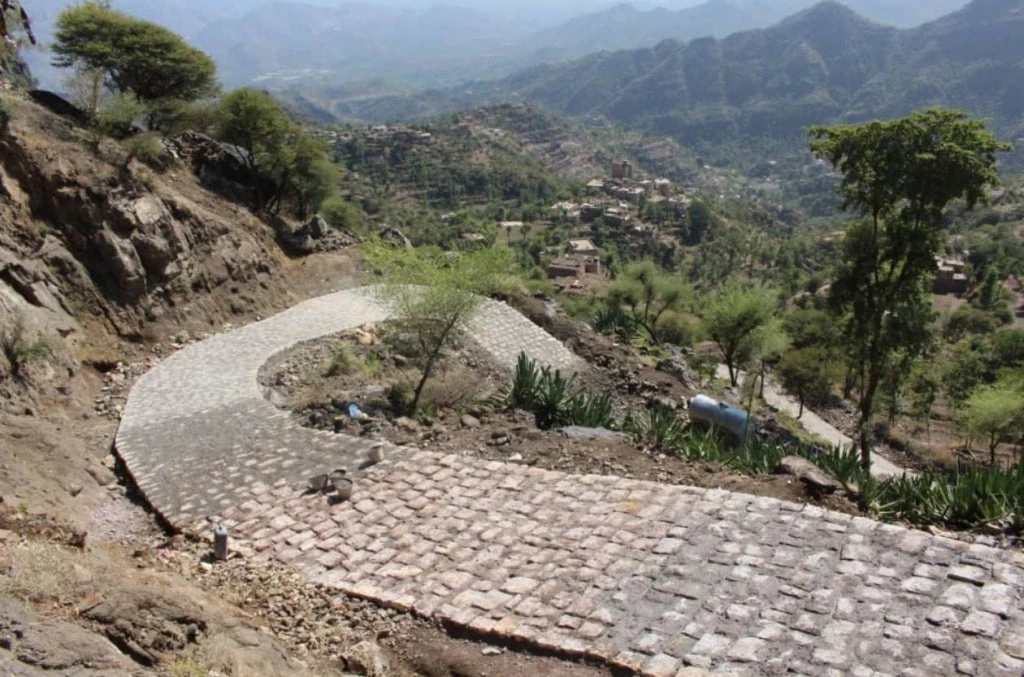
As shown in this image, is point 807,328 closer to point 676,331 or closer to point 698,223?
point 676,331

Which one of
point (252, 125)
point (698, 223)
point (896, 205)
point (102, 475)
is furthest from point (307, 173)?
point (698, 223)

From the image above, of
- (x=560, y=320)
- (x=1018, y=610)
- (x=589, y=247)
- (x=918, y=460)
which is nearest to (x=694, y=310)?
(x=918, y=460)

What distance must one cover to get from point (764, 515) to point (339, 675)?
4336mm

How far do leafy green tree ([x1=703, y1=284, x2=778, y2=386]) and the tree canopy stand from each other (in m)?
18.6

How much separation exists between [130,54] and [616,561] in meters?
22.2

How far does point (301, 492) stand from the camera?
856 cm

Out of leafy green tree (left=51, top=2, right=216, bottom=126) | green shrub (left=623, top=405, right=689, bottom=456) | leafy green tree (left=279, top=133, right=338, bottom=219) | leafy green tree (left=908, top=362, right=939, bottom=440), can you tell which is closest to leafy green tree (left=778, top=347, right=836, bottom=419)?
leafy green tree (left=908, top=362, right=939, bottom=440)

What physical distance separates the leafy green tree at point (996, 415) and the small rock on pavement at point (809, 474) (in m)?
14.6

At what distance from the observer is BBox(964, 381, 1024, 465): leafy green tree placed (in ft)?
65.7

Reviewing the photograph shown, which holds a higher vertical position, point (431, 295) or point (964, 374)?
point (431, 295)

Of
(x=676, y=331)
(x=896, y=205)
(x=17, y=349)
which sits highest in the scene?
(x=896, y=205)

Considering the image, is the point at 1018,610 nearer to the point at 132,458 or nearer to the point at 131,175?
the point at 132,458

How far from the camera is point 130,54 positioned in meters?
21.4

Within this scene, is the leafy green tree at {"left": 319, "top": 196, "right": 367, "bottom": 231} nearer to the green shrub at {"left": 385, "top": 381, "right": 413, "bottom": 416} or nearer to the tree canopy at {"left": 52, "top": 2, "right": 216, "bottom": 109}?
the tree canopy at {"left": 52, "top": 2, "right": 216, "bottom": 109}
